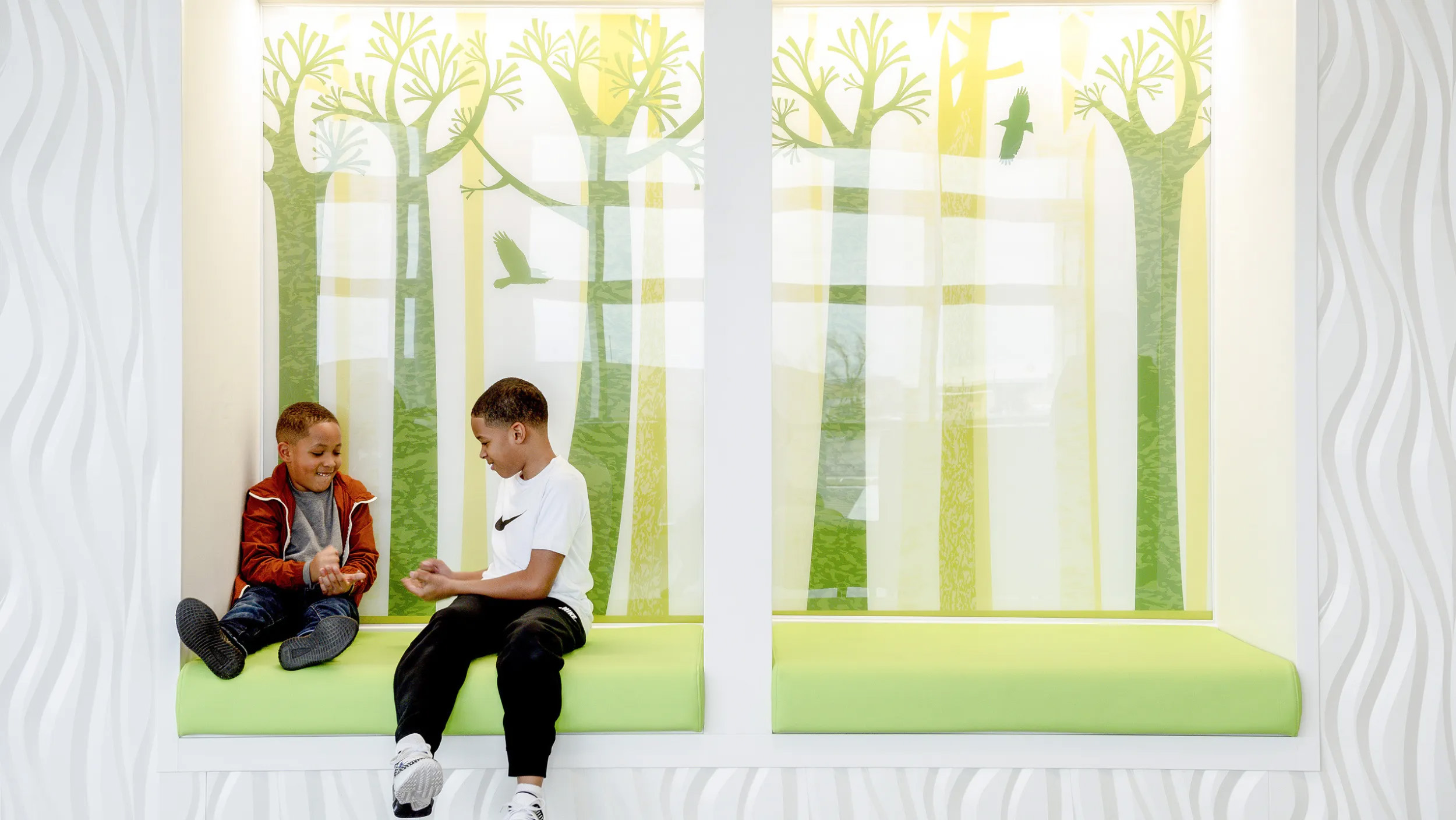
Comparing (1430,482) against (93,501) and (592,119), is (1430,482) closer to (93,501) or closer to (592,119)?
(592,119)

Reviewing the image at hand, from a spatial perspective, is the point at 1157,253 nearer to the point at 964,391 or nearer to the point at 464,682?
the point at 964,391

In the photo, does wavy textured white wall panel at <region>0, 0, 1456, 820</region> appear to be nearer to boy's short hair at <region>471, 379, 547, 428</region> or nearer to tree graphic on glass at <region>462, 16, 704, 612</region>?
boy's short hair at <region>471, 379, 547, 428</region>

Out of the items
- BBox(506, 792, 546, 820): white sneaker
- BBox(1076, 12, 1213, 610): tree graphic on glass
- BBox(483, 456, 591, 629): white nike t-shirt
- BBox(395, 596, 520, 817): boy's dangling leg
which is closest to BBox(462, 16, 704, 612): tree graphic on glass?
BBox(483, 456, 591, 629): white nike t-shirt

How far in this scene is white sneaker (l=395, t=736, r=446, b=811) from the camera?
211 cm

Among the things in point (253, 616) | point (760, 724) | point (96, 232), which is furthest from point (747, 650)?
point (96, 232)

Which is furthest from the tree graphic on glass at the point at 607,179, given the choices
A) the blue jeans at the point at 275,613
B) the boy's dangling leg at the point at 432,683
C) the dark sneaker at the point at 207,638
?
the dark sneaker at the point at 207,638

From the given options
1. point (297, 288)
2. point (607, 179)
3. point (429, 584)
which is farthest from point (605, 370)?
point (297, 288)

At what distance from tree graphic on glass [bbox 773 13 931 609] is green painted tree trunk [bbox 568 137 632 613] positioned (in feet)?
1.90

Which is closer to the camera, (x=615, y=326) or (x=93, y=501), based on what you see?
(x=93, y=501)

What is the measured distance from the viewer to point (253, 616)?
2.55 m

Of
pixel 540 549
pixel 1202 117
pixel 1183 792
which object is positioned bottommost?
pixel 1183 792

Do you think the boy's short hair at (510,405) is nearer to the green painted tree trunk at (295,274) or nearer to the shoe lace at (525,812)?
the green painted tree trunk at (295,274)

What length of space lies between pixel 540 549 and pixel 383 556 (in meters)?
0.75

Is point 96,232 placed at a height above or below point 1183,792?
above
